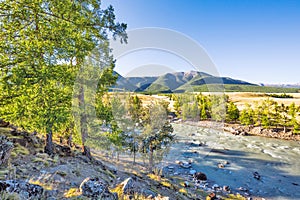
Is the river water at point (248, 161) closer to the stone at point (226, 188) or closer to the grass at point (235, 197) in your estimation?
the stone at point (226, 188)

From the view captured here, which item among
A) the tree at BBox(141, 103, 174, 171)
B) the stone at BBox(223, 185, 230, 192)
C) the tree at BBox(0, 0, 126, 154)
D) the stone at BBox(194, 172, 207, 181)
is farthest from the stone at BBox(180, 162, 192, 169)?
the tree at BBox(0, 0, 126, 154)

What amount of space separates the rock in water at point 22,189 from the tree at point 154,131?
38.8ft

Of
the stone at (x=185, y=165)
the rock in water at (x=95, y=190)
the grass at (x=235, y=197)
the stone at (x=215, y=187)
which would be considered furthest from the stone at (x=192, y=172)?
the rock in water at (x=95, y=190)

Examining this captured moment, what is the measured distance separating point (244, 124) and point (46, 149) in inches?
1792

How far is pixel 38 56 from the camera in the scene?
6.82 meters

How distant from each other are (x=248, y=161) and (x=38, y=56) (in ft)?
77.3

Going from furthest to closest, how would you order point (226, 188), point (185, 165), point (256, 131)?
1. point (256, 131)
2. point (185, 165)
3. point (226, 188)

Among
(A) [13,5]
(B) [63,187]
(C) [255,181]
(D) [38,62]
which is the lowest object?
(C) [255,181]

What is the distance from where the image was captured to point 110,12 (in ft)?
29.8

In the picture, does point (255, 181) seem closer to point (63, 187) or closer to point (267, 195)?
point (267, 195)

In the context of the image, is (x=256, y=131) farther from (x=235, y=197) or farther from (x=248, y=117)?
(x=235, y=197)

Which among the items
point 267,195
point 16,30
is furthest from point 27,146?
point 267,195

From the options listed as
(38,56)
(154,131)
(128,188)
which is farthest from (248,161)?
(38,56)

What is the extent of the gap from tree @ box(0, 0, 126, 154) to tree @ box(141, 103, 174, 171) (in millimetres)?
8044
